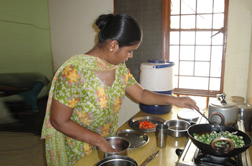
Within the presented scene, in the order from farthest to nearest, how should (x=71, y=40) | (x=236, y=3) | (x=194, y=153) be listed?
(x=71, y=40) < (x=236, y=3) < (x=194, y=153)

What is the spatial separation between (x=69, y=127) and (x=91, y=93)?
0.22 metres

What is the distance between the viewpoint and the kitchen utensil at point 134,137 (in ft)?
4.27

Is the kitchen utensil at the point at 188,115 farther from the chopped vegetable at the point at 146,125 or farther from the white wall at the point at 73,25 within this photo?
the white wall at the point at 73,25

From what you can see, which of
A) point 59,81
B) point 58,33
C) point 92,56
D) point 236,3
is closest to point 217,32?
point 236,3

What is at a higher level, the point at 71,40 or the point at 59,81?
the point at 71,40

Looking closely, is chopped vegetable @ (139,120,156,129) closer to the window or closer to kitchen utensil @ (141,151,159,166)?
kitchen utensil @ (141,151,159,166)

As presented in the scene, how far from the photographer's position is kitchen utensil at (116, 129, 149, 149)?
1.30 m

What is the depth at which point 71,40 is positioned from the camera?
3.01 metres

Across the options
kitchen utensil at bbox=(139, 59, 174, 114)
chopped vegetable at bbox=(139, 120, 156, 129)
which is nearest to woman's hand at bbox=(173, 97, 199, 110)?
chopped vegetable at bbox=(139, 120, 156, 129)

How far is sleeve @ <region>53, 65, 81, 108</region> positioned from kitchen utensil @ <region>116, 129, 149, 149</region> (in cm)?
49

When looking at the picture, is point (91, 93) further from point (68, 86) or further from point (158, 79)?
point (158, 79)

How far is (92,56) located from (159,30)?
1.52 m

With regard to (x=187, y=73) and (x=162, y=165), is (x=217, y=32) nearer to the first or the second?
(x=187, y=73)

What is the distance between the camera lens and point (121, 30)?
106cm
